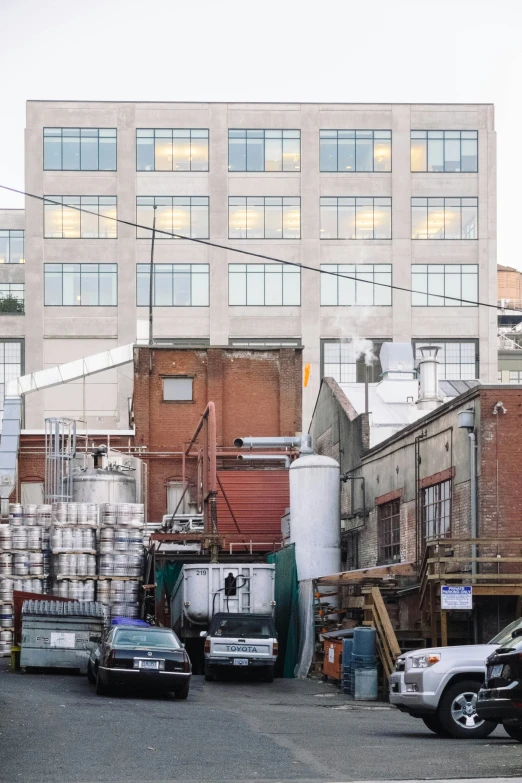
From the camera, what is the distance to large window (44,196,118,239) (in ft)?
258

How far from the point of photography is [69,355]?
78.1 metres

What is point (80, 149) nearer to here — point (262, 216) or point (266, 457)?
point (262, 216)

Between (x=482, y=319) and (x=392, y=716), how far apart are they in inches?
2407

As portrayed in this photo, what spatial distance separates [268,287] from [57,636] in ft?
172

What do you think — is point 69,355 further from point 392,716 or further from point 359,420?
point 392,716

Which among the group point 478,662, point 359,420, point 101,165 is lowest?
point 478,662

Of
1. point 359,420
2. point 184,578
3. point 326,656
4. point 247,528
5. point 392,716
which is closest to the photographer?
point 392,716

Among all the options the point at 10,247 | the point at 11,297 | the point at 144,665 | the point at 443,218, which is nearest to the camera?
the point at 144,665

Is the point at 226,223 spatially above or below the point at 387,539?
above

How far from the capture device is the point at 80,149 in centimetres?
7912

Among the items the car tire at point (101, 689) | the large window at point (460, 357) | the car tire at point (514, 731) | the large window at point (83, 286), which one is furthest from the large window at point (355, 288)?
the car tire at point (514, 731)

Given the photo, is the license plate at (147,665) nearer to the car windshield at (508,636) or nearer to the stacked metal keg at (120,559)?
the car windshield at (508,636)

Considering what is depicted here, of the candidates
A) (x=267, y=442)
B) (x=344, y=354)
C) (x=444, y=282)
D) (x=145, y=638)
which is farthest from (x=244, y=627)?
(x=444, y=282)

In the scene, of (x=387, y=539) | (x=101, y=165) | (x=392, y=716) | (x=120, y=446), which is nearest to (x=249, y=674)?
(x=387, y=539)
